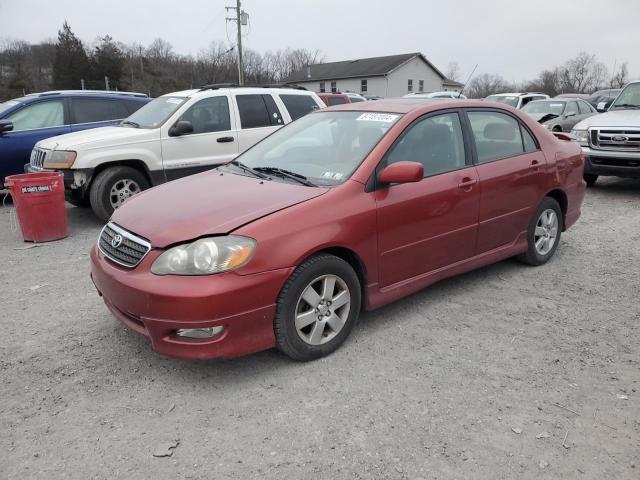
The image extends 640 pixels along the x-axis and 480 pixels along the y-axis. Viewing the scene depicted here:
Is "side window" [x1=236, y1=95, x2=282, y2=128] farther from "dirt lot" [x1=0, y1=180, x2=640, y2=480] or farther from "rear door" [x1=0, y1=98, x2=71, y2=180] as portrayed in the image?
"dirt lot" [x1=0, y1=180, x2=640, y2=480]

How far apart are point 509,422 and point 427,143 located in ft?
7.06

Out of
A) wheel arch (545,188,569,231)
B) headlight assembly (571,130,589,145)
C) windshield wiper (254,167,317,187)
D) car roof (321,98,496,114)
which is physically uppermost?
car roof (321,98,496,114)

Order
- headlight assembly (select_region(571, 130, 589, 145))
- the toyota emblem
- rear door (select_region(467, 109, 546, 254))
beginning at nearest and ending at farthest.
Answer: the toyota emblem → rear door (select_region(467, 109, 546, 254)) → headlight assembly (select_region(571, 130, 589, 145))

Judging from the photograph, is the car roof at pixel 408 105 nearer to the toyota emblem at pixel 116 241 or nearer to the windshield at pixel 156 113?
the toyota emblem at pixel 116 241

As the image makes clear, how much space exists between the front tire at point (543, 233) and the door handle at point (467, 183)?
1069 mm

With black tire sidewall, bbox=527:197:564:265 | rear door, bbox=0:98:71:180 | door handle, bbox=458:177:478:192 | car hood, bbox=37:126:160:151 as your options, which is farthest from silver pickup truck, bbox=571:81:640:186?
rear door, bbox=0:98:71:180

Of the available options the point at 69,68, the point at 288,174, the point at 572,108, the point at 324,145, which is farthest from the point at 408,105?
the point at 69,68

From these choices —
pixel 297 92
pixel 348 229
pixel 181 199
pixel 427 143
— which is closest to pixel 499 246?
pixel 427 143

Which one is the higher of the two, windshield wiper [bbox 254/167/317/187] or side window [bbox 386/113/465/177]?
side window [bbox 386/113/465/177]

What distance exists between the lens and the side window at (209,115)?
7.36 m

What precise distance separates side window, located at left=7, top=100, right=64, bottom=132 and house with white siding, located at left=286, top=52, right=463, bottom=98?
160 ft

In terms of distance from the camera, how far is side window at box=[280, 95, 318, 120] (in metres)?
8.29

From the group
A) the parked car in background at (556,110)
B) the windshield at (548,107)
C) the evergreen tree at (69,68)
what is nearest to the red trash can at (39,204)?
the parked car in background at (556,110)

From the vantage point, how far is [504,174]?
4465mm
